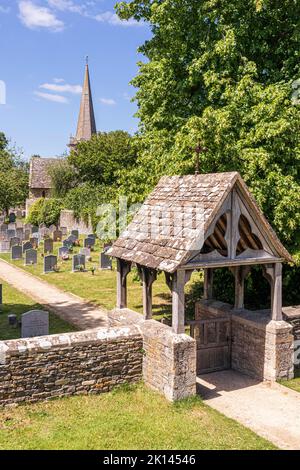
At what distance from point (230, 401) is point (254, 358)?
69.0 inches

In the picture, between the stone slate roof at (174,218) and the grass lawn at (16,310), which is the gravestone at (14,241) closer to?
the grass lawn at (16,310)

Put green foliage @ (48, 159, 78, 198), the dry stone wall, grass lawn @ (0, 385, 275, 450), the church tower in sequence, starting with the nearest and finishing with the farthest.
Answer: grass lawn @ (0, 385, 275, 450), the dry stone wall, green foliage @ (48, 159, 78, 198), the church tower

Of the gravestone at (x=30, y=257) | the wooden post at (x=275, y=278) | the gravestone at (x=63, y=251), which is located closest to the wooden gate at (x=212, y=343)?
the wooden post at (x=275, y=278)

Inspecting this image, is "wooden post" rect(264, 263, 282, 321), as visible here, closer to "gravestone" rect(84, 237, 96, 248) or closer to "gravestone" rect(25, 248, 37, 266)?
"gravestone" rect(25, 248, 37, 266)

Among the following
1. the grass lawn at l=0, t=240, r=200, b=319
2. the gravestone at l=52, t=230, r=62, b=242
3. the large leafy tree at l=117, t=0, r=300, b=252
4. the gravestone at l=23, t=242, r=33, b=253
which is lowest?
the grass lawn at l=0, t=240, r=200, b=319

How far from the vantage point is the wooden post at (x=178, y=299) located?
371 inches

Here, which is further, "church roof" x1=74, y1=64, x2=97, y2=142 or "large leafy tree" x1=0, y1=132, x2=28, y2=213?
"church roof" x1=74, y1=64, x2=97, y2=142

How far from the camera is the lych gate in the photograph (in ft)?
31.3

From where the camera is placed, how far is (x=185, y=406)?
9.22 metres

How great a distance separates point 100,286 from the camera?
70.1 ft

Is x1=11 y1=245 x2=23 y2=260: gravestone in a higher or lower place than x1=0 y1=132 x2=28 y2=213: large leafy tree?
lower

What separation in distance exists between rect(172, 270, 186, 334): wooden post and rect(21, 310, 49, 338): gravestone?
475cm

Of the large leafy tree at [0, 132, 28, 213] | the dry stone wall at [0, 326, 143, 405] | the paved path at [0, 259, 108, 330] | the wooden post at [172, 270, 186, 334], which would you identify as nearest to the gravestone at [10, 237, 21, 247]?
the paved path at [0, 259, 108, 330]

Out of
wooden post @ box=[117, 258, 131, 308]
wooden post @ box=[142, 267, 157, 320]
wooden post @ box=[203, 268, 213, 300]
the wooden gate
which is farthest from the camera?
wooden post @ box=[203, 268, 213, 300]
